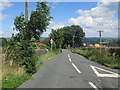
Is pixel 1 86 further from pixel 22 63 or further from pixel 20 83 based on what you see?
pixel 22 63

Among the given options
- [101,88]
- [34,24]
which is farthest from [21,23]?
[101,88]

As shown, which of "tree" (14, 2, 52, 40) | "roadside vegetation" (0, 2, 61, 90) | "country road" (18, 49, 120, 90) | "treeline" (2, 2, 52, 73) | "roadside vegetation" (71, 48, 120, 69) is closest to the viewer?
"country road" (18, 49, 120, 90)

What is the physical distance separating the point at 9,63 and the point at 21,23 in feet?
15.4

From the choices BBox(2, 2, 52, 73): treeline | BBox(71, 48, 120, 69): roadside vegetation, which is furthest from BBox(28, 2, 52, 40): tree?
BBox(71, 48, 120, 69): roadside vegetation

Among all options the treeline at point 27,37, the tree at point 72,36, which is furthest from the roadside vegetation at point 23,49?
the tree at point 72,36

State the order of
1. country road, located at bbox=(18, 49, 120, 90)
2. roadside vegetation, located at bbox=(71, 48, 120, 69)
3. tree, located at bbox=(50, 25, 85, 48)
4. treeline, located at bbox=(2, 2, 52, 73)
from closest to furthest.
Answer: country road, located at bbox=(18, 49, 120, 90) < treeline, located at bbox=(2, 2, 52, 73) < roadside vegetation, located at bbox=(71, 48, 120, 69) < tree, located at bbox=(50, 25, 85, 48)

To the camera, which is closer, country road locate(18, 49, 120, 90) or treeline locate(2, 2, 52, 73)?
country road locate(18, 49, 120, 90)

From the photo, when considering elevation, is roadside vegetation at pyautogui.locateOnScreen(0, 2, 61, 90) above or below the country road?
above

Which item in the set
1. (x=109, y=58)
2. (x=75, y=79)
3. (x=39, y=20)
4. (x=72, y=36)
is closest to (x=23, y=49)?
(x=39, y=20)

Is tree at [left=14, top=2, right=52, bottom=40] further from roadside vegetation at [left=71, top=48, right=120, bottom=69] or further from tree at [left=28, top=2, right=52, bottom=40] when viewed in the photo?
roadside vegetation at [left=71, top=48, right=120, bottom=69]

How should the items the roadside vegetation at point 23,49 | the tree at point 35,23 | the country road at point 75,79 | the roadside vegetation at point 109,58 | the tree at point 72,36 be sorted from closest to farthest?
the country road at point 75,79
the roadside vegetation at point 23,49
the tree at point 35,23
the roadside vegetation at point 109,58
the tree at point 72,36

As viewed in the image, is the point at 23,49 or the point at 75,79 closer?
the point at 75,79

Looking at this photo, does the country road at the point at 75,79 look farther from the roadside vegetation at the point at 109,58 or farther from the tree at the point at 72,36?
the tree at the point at 72,36

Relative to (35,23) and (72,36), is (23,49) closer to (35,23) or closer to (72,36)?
(35,23)
